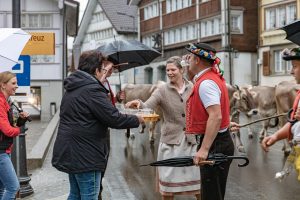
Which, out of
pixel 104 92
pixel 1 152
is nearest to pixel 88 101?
pixel 104 92

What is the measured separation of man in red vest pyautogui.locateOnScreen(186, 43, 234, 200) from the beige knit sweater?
1.60m

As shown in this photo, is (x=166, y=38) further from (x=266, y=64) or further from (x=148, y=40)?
(x=266, y=64)

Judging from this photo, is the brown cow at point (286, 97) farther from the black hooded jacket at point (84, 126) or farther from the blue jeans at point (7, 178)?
the black hooded jacket at point (84, 126)

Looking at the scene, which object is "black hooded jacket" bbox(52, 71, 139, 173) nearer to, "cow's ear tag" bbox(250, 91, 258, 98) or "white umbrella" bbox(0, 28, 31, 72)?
"white umbrella" bbox(0, 28, 31, 72)

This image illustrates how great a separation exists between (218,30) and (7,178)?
34.9 m

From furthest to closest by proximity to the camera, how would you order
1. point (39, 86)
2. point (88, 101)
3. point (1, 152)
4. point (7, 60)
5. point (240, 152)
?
point (39, 86) < point (240, 152) < point (7, 60) < point (1, 152) < point (88, 101)

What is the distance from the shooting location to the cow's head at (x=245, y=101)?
598 inches

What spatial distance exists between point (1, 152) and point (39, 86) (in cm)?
2417

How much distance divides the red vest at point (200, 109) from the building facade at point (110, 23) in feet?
174

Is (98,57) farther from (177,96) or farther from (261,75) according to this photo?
(261,75)

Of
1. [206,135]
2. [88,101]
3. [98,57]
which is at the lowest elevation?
[206,135]

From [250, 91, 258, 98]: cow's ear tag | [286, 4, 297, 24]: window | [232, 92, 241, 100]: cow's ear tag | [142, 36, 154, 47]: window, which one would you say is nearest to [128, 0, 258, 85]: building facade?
[142, 36, 154, 47]: window

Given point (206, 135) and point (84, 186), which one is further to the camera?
point (84, 186)

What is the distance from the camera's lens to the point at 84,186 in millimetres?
4977
